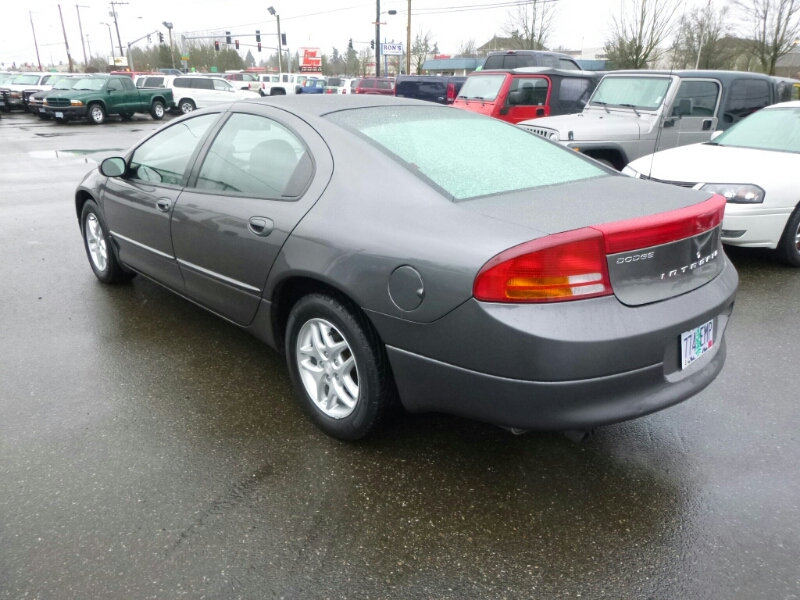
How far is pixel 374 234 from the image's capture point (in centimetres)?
243

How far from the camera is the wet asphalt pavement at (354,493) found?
6.84 feet

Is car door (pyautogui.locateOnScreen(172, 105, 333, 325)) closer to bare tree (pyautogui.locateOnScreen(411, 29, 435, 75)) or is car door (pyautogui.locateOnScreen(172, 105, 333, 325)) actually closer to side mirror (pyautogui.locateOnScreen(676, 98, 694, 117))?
side mirror (pyautogui.locateOnScreen(676, 98, 694, 117))

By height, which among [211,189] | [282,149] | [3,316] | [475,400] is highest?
[282,149]

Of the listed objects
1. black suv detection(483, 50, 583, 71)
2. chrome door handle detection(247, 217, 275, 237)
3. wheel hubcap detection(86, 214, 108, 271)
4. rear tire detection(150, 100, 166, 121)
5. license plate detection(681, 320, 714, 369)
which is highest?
black suv detection(483, 50, 583, 71)

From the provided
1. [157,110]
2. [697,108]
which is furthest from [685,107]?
[157,110]

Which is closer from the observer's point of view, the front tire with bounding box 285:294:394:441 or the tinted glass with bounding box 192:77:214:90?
the front tire with bounding box 285:294:394:441

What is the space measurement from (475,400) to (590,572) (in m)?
0.69

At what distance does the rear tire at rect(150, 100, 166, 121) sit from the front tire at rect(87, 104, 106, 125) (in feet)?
7.02

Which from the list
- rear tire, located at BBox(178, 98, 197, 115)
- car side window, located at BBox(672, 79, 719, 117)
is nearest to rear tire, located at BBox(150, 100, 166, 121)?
rear tire, located at BBox(178, 98, 197, 115)

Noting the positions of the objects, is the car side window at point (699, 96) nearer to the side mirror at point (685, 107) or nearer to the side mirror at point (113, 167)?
the side mirror at point (685, 107)

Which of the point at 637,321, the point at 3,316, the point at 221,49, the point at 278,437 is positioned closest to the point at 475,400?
the point at 637,321

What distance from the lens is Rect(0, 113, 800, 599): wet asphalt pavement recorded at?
6.84 ft

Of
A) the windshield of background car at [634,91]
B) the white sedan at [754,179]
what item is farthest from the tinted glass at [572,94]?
the white sedan at [754,179]

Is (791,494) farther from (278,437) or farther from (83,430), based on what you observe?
(83,430)
